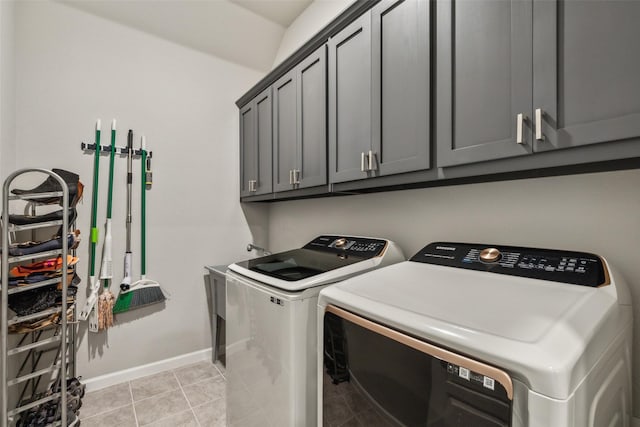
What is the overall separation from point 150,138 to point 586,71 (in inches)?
107

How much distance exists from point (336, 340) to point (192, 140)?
228 cm

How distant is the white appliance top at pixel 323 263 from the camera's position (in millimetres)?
1314

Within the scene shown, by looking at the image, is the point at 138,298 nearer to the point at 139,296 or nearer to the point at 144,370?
the point at 139,296

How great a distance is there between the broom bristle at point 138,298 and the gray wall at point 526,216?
168 cm

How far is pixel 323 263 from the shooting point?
1558mm

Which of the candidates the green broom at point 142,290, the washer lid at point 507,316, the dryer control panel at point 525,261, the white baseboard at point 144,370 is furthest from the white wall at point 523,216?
the white baseboard at point 144,370

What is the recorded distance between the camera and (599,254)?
105cm

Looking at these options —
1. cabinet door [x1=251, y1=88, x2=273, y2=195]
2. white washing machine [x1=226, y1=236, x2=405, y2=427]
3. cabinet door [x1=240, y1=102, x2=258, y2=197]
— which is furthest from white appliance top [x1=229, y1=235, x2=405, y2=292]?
cabinet door [x1=240, y1=102, x2=258, y2=197]

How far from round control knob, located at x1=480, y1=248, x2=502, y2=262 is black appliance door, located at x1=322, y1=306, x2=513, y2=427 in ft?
1.85

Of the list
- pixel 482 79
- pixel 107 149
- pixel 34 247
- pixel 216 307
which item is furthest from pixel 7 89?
pixel 482 79

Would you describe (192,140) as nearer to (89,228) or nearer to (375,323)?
(89,228)

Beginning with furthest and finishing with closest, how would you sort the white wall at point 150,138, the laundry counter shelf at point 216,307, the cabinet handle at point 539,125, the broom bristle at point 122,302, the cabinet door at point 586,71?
the laundry counter shelf at point 216,307 → the broom bristle at point 122,302 → the white wall at point 150,138 → the cabinet handle at point 539,125 → the cabinet door at point 586,71

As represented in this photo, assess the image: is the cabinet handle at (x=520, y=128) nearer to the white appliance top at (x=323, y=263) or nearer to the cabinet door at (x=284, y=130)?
the white appliance top at (x=323, y=263)

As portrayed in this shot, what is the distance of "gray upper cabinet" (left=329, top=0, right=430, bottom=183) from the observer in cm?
125
